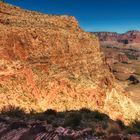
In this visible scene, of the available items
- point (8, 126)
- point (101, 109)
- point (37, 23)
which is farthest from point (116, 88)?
point (8, 126)

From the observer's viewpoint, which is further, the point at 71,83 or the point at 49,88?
the point at 71,83

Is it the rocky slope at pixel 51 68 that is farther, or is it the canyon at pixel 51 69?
the rocky slope at pixel 51 68

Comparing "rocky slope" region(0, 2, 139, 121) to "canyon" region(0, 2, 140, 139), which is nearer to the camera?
"canyon" region(0, 2, 140, 139)

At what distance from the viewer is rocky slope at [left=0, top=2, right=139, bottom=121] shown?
43719 millimetres

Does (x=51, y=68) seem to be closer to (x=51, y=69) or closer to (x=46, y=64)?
(x=51, y=69)

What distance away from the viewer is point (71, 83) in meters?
50.6

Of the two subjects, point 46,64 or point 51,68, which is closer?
point 46,64

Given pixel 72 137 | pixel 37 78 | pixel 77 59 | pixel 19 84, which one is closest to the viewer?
pixel 72 137

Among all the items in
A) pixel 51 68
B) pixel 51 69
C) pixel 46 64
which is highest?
pixel 46 64

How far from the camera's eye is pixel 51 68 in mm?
49781

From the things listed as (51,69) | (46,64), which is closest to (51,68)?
(51,69)

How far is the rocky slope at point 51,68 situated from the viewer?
143 ft

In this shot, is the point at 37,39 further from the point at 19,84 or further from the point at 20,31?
the point at 19,84

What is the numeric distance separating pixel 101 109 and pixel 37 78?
11962mm
